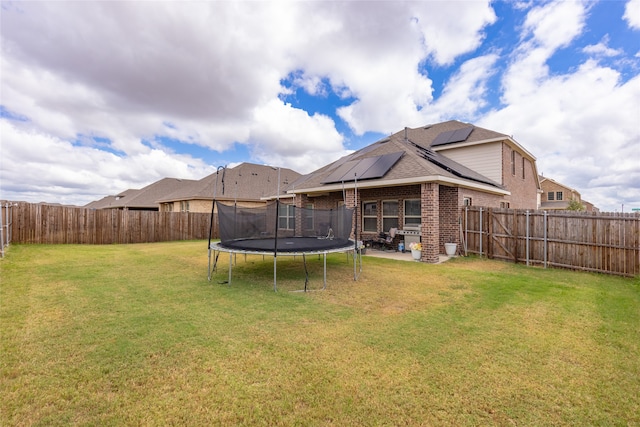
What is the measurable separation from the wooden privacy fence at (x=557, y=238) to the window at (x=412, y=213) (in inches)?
62.4

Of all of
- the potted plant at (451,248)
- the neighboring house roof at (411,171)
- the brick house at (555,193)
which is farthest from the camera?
the brick house at (555,193)

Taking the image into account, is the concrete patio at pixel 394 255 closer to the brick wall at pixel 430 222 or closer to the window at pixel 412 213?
the brick wall at pixel 430 222

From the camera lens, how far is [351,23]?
8.65 m

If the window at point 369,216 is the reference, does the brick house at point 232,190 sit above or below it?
above

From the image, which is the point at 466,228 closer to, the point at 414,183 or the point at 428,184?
the point at 428,184

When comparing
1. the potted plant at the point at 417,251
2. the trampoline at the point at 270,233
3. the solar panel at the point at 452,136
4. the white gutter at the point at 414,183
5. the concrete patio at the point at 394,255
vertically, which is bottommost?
the concrete patio at the point at 394,255

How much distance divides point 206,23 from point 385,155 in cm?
774

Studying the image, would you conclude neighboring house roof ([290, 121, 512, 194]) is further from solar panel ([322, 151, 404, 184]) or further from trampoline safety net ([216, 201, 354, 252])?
trampoline safety net ([216, 201, 354, 252])

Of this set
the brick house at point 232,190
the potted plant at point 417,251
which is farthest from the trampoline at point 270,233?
the brick house at point 232,190

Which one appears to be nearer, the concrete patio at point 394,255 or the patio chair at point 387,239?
the concrete patio at point 394,255

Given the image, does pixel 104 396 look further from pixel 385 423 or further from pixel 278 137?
pixel 278 137

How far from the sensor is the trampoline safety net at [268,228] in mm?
6797

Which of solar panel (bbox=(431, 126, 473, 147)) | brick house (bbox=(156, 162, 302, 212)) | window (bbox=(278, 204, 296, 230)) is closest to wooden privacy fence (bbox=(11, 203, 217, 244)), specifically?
brick house (bbox=(156, 162, 302, 212))

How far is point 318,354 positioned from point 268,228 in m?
5.85
